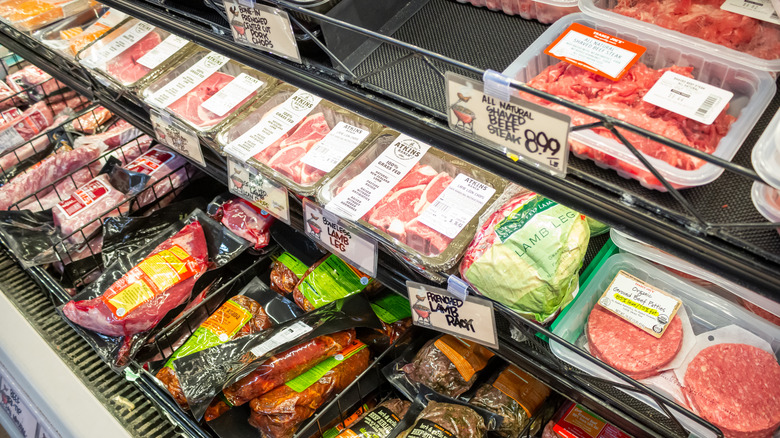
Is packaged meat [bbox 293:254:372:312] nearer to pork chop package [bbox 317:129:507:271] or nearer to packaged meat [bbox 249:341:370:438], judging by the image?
packaged meat [bbox 249:341:370:438]

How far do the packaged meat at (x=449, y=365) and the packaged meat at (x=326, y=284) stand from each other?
30cm

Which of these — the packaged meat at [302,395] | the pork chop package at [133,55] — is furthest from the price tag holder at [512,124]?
the pork chop package at [133,55]

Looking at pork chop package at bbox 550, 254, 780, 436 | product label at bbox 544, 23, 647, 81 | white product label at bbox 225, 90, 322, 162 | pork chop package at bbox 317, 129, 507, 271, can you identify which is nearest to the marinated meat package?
white product label at bbox 225, 90, 322, 162

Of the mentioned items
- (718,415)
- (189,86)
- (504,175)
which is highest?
(504,175)

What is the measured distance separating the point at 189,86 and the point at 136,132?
3.06ft

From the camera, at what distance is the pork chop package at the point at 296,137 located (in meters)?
1.58

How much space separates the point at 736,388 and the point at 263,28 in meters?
1.22

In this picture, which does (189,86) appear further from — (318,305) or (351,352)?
(351,352)

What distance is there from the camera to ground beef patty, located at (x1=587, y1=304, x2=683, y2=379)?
1218 millimetres

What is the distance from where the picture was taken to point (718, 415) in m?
1.11

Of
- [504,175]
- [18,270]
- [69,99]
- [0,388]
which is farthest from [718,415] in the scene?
[69,99]

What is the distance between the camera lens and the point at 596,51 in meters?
1.16

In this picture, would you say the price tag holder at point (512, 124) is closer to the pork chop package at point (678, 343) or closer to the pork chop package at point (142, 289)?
the pork chop package at point (678, 343)

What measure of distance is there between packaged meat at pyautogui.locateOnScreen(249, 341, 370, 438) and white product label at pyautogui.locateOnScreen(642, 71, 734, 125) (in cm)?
110
